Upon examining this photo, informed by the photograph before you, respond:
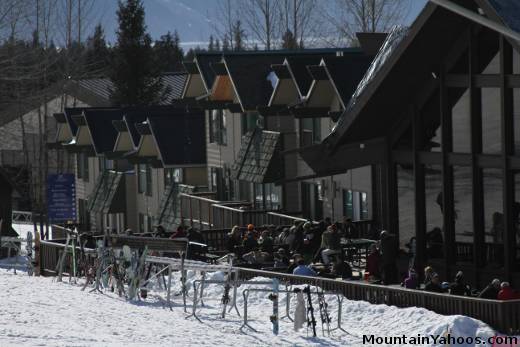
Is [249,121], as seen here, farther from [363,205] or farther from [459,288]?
[459,288]

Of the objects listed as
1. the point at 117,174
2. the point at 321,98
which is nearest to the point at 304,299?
the point at 321,98

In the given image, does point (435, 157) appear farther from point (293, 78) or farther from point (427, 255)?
point (293, 78)

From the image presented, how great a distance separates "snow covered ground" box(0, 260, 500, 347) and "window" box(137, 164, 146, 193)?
2684cm

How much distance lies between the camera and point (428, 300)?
2312 centimetres

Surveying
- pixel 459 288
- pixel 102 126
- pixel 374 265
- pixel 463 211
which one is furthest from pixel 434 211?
pixel 102 126

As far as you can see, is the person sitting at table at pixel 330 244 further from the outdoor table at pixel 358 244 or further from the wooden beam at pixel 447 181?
the wooden beam at pixel 447 181

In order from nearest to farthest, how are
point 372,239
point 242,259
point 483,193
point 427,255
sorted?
point 483,193, point 427,255, point 242,259, point 372,239

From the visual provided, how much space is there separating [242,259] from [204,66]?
62.2 feet

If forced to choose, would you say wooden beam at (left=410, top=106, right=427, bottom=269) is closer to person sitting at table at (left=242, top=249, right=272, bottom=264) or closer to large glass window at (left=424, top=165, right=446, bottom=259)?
large glass window at (left=424, top=165, right=446, bottom=259)

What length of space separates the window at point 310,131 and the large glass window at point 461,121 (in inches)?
554

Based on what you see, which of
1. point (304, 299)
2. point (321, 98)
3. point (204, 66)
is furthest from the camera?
point (204, 66)

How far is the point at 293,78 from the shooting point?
41.7 meters

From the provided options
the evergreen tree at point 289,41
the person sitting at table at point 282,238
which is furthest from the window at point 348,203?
the evergreen tree at point 289,41

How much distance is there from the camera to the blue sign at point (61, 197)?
44.7 m
